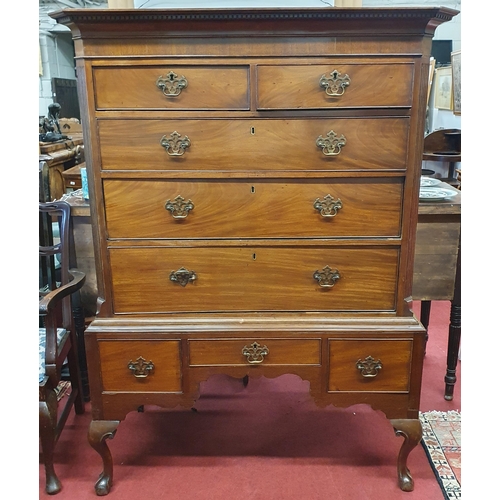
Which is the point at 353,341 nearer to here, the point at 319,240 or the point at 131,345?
the point at 319,240

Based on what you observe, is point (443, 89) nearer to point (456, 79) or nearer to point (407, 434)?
point (456, 79)

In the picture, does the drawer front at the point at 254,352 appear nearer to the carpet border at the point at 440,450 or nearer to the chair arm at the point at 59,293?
the chair arm at the point at 59,293

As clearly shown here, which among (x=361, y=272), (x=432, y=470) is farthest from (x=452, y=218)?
(x=432, y=470)

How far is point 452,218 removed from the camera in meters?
2.07

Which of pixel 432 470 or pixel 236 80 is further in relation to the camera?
pixel 432 470

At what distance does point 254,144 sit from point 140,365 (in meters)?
0.88

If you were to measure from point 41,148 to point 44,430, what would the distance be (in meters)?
3.57

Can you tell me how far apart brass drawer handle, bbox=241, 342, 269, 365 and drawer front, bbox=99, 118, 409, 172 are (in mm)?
633

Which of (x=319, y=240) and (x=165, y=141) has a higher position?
(x=165, y=141)

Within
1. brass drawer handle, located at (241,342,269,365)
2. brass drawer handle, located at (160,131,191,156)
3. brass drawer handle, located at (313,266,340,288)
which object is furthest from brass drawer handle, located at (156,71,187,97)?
brass drawer handle, located at (241,342,269,365)

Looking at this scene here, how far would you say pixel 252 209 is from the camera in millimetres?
1652

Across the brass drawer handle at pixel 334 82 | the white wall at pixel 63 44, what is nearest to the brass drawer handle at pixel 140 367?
the brass drawer handle at pixel 334 82

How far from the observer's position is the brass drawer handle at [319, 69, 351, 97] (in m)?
1.52

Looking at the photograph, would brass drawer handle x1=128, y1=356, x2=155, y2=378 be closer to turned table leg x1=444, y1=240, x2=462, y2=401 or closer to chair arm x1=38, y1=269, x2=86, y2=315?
chair arm x1=38, y1=269, x2=86, y2=315
